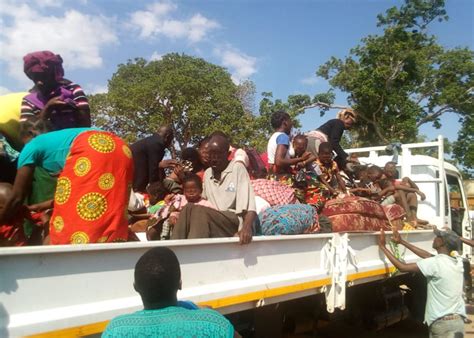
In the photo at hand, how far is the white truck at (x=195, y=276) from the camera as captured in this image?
160 centimetres

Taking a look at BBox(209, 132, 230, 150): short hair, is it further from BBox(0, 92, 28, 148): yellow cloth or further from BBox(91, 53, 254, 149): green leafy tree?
BBox(91, 53, 254, 149): green leafy tree

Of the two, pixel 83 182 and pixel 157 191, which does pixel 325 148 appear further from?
pixel 83 182

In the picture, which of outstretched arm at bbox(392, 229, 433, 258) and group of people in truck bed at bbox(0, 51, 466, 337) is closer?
group of people in truck bed at bbox(0, 51, 466, 337)

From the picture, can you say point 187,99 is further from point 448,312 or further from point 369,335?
point 448,312

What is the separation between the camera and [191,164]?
4.23 metres

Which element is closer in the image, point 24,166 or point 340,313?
point 24,166

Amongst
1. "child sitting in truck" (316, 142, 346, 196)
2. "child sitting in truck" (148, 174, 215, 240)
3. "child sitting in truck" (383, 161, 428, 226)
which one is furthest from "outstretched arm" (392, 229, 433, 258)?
"child sitting in truck" (148, 174, 215, 240)

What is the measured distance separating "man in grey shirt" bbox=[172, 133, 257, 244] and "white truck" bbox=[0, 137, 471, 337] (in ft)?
0.79

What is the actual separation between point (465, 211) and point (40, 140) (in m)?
6.50

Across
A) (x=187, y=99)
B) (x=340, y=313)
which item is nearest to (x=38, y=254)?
(x=340, y=313)

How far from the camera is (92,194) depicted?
2.22 m

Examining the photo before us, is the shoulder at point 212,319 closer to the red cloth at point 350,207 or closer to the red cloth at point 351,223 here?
the red cloth at point 351,223

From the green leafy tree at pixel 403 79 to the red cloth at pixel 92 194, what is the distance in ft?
44.9

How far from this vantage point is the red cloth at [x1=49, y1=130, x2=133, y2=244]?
2.19 metres
